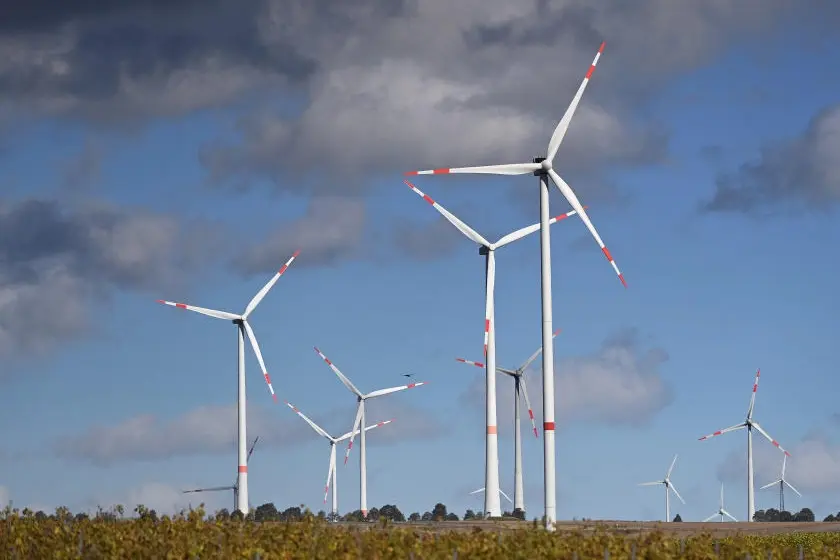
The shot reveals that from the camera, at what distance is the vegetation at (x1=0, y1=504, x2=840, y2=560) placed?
42.3 metres

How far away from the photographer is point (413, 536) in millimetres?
44969

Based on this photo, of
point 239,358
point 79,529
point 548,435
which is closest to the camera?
point 79,529

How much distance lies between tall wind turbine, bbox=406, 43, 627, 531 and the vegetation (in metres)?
19.5

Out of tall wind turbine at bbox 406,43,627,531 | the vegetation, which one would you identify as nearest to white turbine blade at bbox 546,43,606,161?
tall wind turbine at bbox 406,43,627,531

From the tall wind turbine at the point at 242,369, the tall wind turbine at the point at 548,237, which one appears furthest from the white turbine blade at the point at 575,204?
the tall wind turbine at the point at 242,369

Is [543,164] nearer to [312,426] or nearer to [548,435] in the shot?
[548,435]

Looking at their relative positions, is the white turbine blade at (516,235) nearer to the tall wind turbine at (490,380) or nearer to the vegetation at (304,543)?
the tall wind turbine at (490,380)

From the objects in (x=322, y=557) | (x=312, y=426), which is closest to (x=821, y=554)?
(x=322, y=557)

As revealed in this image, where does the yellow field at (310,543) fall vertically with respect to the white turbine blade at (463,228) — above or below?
below

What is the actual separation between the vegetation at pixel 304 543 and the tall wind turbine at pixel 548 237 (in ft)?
63.9

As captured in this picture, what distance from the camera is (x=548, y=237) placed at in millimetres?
79312

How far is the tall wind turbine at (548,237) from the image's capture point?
7500 centimetres

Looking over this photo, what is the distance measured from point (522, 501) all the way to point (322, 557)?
91.8 m

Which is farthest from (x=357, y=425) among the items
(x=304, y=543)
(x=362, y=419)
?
(x=304, y=543)
